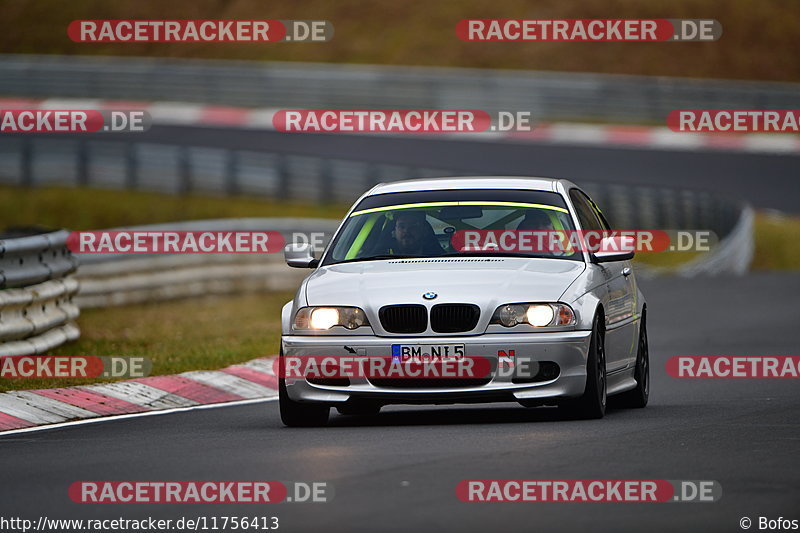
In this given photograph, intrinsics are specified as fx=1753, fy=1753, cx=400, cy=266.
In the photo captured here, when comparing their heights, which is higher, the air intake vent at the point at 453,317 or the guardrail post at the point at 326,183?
the guardrail post at the point at 326,183

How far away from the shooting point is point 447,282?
34.1 feet

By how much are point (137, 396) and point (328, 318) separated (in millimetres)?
2398

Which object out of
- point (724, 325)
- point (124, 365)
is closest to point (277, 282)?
point (724, 325)

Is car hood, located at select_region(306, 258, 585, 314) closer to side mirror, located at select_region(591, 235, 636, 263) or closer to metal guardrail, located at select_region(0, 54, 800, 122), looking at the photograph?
side mirror, located at select_region(591, 235, 636, 263)

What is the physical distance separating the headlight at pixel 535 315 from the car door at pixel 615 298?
2.20 ft

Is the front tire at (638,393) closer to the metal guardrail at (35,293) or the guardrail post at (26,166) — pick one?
the metal guardrail at (35,293)

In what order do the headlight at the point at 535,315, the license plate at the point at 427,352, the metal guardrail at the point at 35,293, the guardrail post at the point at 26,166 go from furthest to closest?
the guardrail post at the point at 26,166, the metal guardrail at the point at 35,293, the headlight at the point at 535,315, the license plate at the point at 427,352

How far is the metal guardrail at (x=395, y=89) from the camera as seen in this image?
136 feet

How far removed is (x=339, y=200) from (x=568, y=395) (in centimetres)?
2367

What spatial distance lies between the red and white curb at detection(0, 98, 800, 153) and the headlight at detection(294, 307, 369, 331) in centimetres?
2896

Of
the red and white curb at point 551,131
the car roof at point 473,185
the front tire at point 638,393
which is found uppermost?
the red and white curb at point 551,131

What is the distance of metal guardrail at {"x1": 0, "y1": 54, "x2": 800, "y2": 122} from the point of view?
41562 millimetres

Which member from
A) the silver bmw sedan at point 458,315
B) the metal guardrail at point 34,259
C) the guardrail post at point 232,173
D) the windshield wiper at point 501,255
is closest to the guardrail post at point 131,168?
the guardrail post at point 232,173

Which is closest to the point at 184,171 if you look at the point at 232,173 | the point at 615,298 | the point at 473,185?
the point at 232,173
